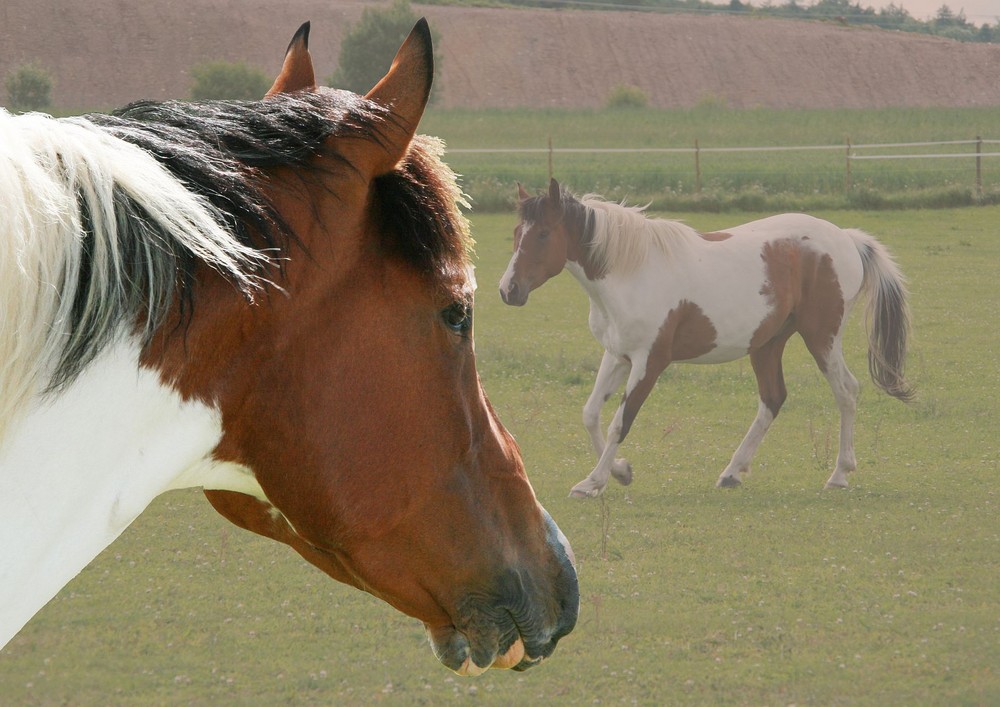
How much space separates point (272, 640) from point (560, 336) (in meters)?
6.59

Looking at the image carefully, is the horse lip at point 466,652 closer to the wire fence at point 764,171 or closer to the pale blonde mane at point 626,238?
the pale blonde mane at point 626,238

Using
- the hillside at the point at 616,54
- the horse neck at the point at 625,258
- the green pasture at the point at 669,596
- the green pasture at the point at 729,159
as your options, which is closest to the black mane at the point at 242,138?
the green pasture at the point at 669,596

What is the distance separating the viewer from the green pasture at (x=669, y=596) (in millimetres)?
4191

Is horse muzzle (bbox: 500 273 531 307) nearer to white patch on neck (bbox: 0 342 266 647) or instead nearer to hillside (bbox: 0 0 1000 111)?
white patch on neck (bbox: 0 342 266 647)

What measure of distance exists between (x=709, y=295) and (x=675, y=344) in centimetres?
38

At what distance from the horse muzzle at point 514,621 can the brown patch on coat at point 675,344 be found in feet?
16.9

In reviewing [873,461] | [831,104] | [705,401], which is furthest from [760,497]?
[831,104]

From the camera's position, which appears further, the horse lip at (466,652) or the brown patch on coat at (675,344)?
the brown patch on coat at (675,344)

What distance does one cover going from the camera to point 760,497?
6.45 metres

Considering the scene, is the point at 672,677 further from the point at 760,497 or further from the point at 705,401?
the point at 705,401

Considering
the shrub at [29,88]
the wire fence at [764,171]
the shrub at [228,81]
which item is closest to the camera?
the wire fence at [764,171]

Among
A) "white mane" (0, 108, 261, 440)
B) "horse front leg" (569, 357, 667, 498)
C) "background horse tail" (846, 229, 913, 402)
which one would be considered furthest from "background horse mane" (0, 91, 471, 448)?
"background horse tail" (846, 229, 913, 402)

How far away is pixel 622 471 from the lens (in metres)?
6.64

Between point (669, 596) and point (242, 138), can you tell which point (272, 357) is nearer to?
point (242, 138)
